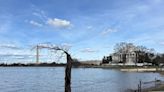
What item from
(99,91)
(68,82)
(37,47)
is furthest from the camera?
(99,91)

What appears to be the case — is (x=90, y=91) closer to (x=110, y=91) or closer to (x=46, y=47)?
(x=110, y=91)

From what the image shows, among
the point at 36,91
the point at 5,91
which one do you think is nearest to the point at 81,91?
the point at 36,91

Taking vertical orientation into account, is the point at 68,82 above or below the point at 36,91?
above

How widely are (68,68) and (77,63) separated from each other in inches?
40.9

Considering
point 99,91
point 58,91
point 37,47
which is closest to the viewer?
point 37,47

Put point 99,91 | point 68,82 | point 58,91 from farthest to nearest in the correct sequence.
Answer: point 58,91
point 99,91
point 68,82

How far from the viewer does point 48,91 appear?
54156 mm

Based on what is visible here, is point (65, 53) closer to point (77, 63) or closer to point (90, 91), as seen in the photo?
point (77, 63)

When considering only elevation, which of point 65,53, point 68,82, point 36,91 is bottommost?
point 36,91

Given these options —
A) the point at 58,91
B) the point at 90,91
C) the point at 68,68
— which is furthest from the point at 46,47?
the point at 58,91

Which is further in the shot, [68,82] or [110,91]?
[110,91]

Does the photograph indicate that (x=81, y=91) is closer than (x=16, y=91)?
Yes

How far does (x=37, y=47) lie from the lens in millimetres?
13039

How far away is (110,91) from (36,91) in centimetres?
1297
